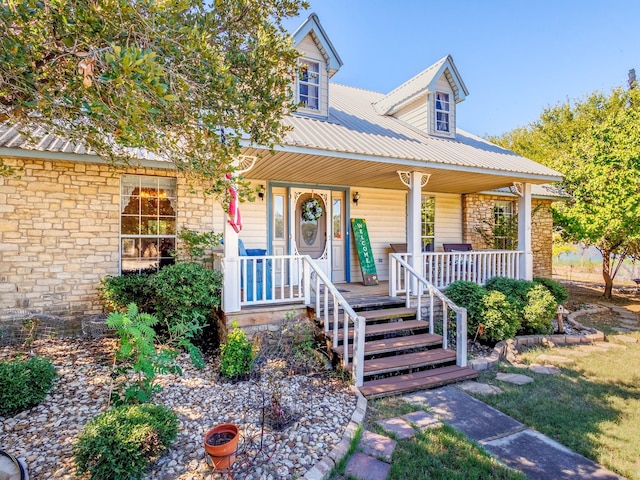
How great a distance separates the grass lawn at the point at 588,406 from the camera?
10.7 feet

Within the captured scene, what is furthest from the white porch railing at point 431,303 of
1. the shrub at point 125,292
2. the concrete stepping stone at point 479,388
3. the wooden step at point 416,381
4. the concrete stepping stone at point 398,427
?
Answer: the shrub at point 125,292

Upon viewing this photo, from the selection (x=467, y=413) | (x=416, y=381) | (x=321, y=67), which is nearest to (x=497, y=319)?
(x=416, y=381)

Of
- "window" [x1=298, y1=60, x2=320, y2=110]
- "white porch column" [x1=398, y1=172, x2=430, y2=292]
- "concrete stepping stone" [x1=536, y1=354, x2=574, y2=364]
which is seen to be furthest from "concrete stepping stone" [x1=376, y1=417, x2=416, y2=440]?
"window" [x1=298, y1=60, x2=320, y2=110]

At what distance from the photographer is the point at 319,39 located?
25.1ft

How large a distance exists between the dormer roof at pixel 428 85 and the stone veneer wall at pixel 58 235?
671 cm

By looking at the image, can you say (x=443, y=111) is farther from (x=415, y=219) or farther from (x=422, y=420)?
(x=422, y=420)

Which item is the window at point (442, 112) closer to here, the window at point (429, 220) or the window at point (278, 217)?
the window at point (429, 220)

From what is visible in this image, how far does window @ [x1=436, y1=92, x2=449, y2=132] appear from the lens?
9.52 m

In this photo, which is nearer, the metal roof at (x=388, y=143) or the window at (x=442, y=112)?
the metal roof at (x=388, y=143)

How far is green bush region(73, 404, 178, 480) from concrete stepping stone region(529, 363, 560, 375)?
5079mm

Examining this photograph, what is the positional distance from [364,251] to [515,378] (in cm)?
450

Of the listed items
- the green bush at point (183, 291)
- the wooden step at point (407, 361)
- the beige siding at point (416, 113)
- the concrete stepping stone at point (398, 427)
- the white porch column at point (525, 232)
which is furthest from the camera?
the beige siding at point (416, 113)

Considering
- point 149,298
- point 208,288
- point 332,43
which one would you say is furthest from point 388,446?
point 332,43

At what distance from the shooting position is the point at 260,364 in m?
4.89
